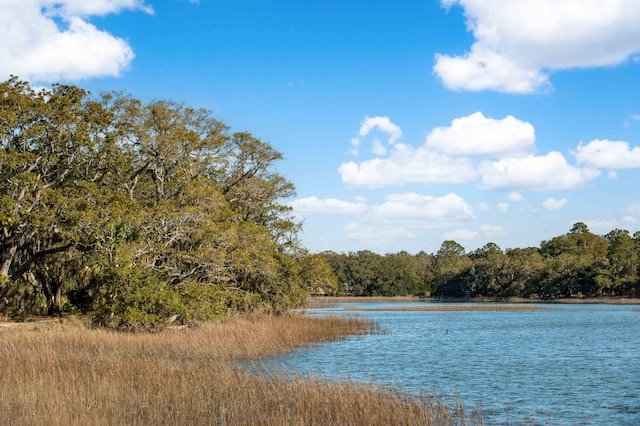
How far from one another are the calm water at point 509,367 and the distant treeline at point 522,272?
1878 inches

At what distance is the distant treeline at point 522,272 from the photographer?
8331 centimetres

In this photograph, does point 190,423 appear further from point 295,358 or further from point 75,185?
point 75,185

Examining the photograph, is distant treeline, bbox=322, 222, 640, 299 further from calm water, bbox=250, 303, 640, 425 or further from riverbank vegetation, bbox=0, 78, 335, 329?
riverbank vegetation, bbox=0, 78, 335, 329

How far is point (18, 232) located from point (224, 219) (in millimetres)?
10074

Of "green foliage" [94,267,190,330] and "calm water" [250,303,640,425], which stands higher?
"green foliage" [94,267,190,330]

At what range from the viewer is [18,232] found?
2880 centimetres

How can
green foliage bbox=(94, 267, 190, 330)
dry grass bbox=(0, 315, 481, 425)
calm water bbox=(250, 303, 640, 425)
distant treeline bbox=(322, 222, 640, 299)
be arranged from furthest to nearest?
1. distant treeline bbox=(322, 222, 640, 299)
2. green foliage bbox=(94, 267, 190, 330)
3. calm water bbox=(250, 303, 640, 425)
4. dry grass bbox=(0, 315, 481, 425)

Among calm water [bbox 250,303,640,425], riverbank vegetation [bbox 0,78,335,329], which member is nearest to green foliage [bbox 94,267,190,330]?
riverbank vegetation [bbox 0,78,335,329]

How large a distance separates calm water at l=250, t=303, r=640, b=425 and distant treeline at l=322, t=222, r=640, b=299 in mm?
47708

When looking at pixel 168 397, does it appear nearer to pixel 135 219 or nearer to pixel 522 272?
pixel 135 219

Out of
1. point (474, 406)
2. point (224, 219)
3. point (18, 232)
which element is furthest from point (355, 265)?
point (474, 406)

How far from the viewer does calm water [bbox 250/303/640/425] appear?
15.5 m

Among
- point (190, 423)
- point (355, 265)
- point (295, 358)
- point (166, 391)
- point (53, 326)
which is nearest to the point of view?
point (190, 423)

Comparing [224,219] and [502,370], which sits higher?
[224,219]
